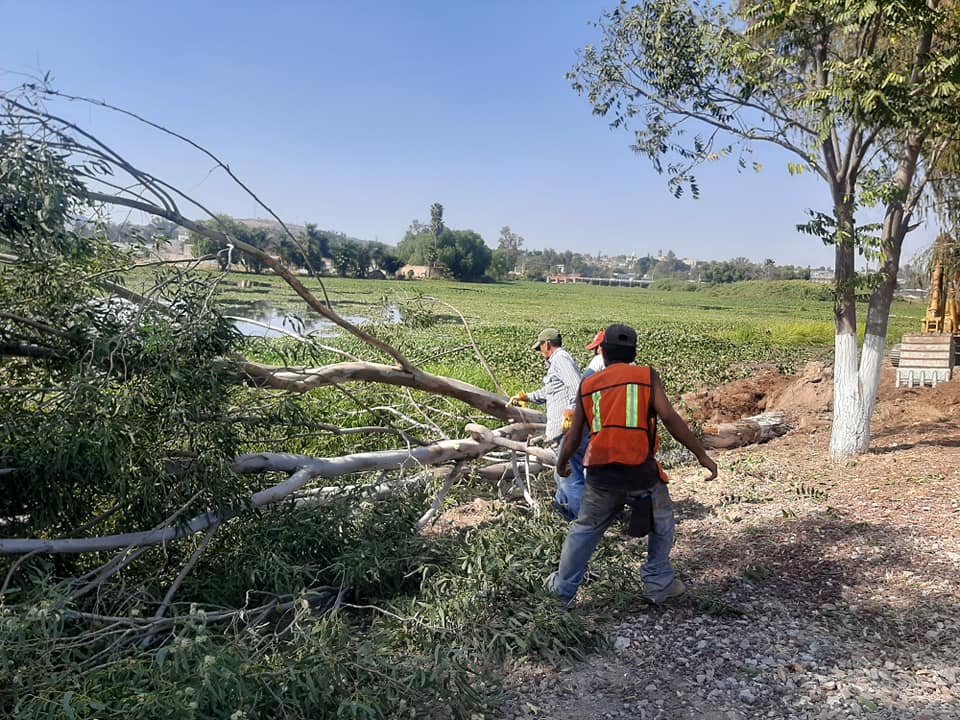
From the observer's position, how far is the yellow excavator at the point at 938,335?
13.7 metres

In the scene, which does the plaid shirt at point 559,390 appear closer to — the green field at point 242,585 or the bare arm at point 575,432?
the green field at point 242,585

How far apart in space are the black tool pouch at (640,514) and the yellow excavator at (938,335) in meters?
11.3

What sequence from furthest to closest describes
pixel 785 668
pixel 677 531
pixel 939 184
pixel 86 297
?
pixel 939 184
pixel 677 531
pixel 86 297
pixel 785 668

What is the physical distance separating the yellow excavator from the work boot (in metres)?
11.0

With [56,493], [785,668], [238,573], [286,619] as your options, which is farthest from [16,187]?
[785,668]

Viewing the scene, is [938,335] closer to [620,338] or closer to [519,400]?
[519,400]

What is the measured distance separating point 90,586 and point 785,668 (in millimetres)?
3654

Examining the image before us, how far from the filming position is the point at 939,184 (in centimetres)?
892

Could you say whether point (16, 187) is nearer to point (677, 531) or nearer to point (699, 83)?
point (677, 531)

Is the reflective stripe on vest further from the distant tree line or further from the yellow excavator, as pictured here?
the yellow excavator

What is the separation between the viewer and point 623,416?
13.9 feet

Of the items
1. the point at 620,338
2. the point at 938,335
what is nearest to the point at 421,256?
the point at 938,335

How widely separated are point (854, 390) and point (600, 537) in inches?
182

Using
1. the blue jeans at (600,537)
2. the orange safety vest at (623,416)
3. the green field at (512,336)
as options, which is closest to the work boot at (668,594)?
the blue jeans at (600,537)
